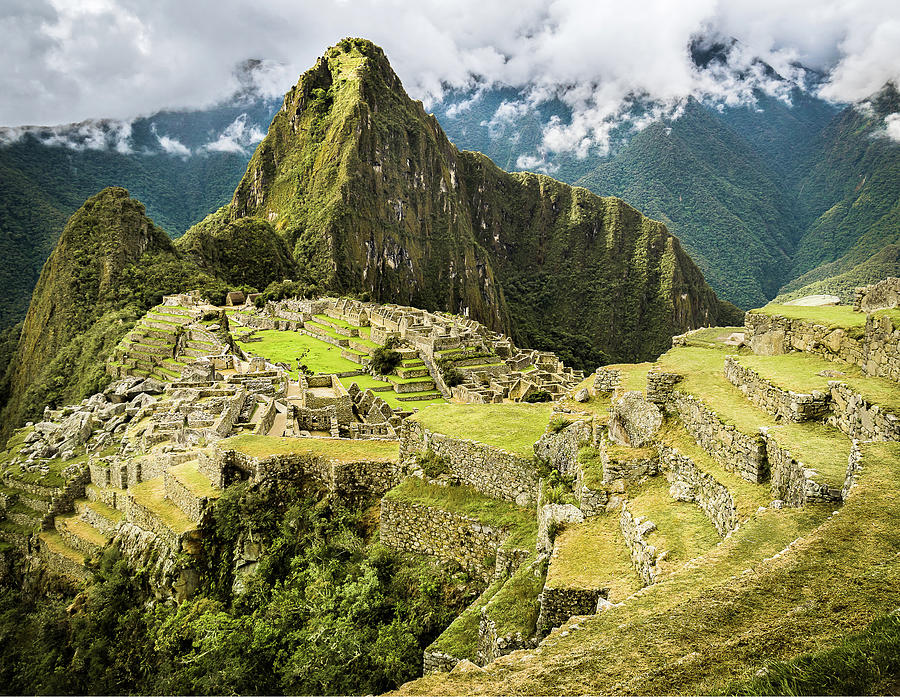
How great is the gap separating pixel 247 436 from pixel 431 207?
589 feet

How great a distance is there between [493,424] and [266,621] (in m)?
4.86

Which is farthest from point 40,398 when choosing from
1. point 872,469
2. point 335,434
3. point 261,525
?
point 872,469

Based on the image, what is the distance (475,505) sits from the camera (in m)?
8.62

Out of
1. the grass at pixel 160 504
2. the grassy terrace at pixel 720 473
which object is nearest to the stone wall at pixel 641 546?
the grassy terrace at pixel 720 473

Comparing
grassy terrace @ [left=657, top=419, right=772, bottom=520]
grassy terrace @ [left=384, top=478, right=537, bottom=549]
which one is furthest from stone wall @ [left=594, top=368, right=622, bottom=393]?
grassy terrace @ [left=384, top=478, right=537, bottom=549]

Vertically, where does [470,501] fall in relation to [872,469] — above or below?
below

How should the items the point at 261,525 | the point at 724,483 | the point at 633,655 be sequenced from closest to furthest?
the point at 633,655
the point at 724,483
the point at 261,525

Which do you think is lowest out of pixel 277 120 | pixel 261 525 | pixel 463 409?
pixel 261 525

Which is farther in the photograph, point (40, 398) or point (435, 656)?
point (40, 398)

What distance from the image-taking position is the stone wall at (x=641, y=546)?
5.25 meters

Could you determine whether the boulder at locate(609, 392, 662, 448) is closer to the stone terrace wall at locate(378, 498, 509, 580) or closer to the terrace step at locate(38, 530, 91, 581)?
the stone terrace wall at locate(378, 498, 509, 580)

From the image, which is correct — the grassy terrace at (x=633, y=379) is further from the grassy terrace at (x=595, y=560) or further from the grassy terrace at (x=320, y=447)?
the grassy terrace at (x=320, y=447)

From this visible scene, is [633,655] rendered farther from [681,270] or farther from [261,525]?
[681,270]

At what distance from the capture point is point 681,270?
192750 millimetres
